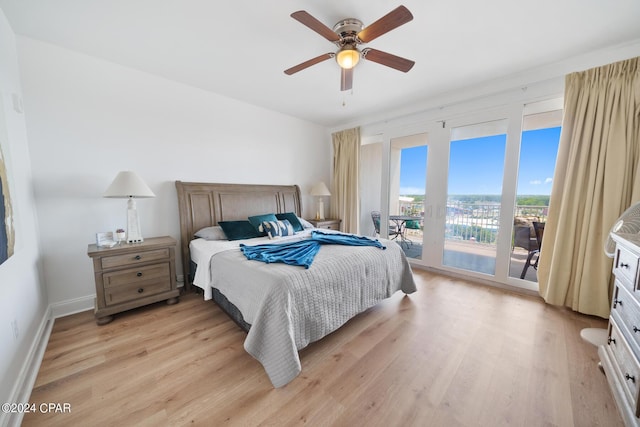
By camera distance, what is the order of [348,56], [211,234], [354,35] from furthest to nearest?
[211,234], [348,56], [354,35]

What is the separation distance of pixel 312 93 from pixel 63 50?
2537 mm

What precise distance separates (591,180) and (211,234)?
13.4 feet

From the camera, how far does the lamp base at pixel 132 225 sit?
2332 mm

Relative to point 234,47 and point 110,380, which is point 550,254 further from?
point 110,380

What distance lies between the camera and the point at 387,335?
1.95 metres

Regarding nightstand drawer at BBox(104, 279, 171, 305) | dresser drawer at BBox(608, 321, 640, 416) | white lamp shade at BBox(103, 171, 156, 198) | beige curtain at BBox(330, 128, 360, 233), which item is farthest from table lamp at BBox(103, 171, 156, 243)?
dresser drawer at BBox(608, 321, 640, 416)

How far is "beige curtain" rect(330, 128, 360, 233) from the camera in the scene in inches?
165

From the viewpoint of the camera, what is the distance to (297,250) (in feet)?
6.98

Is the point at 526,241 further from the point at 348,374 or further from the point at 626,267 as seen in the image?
the point at 348,374

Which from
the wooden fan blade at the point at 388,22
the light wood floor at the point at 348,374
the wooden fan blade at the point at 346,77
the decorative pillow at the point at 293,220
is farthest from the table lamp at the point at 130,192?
the wooden fan blade at the point at 388,22

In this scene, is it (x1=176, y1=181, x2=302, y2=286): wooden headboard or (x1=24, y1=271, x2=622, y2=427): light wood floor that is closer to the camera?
(x1=24, y1=271, x2=622, y2=427): light wood floor

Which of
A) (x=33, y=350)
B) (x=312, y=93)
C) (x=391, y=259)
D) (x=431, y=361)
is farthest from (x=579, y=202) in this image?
(x=33, y=350)

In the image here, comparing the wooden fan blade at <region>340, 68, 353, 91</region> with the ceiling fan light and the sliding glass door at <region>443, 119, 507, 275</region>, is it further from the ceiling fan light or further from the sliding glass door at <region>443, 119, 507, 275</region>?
the sliding glass door at <region>443, 119, 507, 275</region>

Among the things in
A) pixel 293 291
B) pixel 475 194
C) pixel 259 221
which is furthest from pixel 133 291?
pixel 475 194
